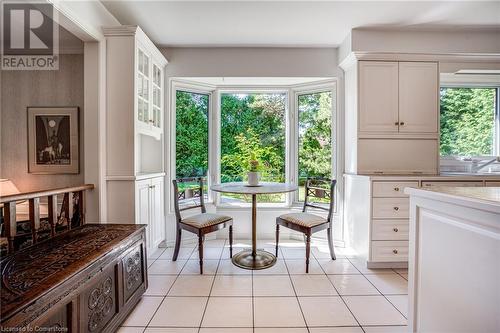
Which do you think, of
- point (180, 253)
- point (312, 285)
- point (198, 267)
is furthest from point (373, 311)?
point (180, 253)

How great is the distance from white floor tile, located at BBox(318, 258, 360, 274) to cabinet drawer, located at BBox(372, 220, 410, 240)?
1.29ft

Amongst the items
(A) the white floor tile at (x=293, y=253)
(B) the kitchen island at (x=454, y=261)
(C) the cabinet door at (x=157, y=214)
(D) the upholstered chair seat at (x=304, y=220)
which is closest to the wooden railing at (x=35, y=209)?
(C) the cabinet door at (x=157, y=214)

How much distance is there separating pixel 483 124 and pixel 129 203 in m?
4.29

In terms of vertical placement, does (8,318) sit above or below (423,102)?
below

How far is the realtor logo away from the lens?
2188 millimetres

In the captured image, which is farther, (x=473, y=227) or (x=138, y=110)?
(x=138, y=110)

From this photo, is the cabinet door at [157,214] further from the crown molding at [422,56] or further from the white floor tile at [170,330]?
the crown molding at [422,56]

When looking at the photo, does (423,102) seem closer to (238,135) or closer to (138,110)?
(238,135)

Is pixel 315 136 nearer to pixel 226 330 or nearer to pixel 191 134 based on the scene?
pixel 191 134

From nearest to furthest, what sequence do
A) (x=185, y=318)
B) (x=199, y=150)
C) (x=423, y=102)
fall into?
(x=185, y=318)
(x=423, y=102)
(x=199, y=150)

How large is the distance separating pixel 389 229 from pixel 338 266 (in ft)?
2.10

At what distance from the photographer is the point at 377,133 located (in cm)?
279

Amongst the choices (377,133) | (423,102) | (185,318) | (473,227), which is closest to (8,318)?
(185,318)

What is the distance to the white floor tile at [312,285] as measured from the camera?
6.78 ft
